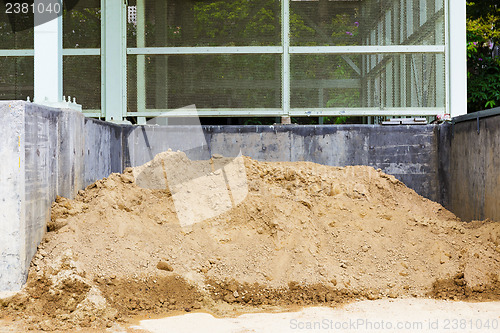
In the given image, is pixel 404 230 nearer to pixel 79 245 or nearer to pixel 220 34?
pixel 79 245

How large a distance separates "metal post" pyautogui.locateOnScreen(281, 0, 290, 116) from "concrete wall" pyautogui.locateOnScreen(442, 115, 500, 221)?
241cm

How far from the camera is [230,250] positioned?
17.0 ft

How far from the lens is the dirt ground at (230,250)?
14.5 feet

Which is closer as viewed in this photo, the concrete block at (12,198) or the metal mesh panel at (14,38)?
the concrete block at (12,198)

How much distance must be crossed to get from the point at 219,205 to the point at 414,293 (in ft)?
7.61

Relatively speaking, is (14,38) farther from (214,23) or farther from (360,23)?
(360,23)

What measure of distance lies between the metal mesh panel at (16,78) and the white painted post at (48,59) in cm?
173

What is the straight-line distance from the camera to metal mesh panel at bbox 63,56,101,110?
25.4 ft

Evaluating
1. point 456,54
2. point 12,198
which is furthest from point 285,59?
point 12,198

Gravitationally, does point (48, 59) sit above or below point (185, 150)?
above

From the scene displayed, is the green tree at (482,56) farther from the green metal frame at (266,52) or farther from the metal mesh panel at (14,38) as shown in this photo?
the metal mesh panel at (14,38)

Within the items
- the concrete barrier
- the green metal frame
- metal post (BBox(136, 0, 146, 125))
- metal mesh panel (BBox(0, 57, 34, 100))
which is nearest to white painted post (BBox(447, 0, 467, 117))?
the green metal frame

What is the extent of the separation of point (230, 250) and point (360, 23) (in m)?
4.33

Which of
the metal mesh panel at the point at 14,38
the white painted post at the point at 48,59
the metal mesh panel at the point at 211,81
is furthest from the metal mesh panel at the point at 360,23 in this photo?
the metal mesh panel at the point at 14,38
